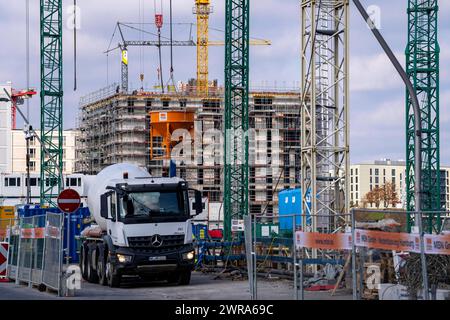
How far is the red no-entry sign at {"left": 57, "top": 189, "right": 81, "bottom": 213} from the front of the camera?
26.6m

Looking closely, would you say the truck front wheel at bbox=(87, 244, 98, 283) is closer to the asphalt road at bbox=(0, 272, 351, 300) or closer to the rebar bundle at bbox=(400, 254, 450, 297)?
the asphalt road at bbox=(0, 272, 351, 300)

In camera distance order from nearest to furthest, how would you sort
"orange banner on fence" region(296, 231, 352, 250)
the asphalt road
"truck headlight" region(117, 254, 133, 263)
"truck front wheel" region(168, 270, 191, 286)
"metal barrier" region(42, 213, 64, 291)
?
"orange banner on fence" region(296, 231, 352, 250), the asphalt road, "metal barrier" region(42, 213, 64, 291), "truck headlight" region(117, 254, 133, 263), "truck front wheel" region(168, 270, 191, 286)

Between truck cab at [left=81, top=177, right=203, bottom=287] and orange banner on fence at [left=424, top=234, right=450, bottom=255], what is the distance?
11.7 m

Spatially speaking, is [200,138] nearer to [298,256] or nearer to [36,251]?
[36,251]

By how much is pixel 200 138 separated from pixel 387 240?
116m

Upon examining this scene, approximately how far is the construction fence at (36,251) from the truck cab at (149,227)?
2100 millimetres

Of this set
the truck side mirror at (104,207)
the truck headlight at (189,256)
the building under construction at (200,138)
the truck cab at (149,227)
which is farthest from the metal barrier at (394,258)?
the building under construction at (200,138)

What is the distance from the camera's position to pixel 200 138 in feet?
436

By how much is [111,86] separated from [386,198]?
55893mm

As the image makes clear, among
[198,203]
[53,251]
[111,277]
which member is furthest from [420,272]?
[111,277]

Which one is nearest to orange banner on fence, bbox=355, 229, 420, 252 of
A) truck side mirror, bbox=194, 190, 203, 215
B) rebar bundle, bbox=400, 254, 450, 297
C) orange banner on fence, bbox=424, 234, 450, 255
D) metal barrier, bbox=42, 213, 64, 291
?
orange banner on fence, bbox=424, 234, 450, 255

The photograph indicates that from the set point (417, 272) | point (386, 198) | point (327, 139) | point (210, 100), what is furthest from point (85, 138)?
point (417, 272)

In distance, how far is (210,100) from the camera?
138 m
